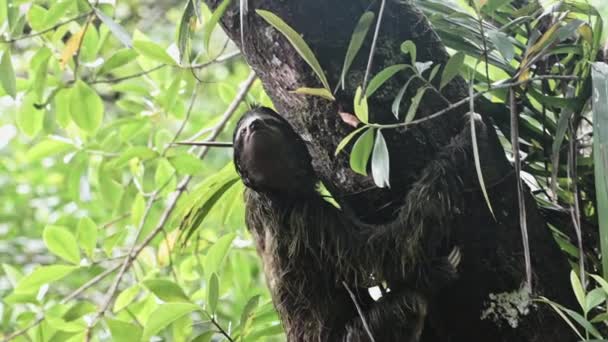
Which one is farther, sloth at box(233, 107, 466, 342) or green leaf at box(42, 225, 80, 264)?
green leaf at box(42, 225, 80, 264)

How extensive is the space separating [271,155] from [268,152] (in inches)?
0.4

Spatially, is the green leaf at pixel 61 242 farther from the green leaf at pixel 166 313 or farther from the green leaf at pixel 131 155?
the green leaf at pixel 166 313

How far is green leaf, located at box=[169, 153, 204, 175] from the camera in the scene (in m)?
2.78

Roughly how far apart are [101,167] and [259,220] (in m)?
1.15

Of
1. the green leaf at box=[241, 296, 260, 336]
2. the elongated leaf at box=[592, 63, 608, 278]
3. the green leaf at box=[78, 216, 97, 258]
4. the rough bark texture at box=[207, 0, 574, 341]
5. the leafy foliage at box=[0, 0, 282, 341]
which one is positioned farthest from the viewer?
the green leaf at box=[78, 216, 97, 258]

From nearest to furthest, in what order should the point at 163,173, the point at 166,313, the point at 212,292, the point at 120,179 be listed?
the point at 166,313, the point at 212,292, the point at 163,173, the point at 120,179

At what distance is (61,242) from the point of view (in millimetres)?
2402

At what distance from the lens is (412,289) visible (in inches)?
74.2

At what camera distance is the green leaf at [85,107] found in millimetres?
2637

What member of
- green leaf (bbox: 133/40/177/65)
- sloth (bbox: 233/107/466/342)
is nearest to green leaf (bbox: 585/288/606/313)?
sloth (bbox: 233/107/466/342)

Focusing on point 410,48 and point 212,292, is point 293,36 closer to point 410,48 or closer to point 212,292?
point 410,48

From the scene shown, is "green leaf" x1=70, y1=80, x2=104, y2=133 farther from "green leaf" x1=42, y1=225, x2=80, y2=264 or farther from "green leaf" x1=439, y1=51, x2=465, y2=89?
"green leaf" x1=439, y1=51, x2=465, y2=89

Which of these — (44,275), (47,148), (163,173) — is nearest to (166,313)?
(44,275)

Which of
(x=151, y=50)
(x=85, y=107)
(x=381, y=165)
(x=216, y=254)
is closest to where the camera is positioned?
(x=381, y=165)
